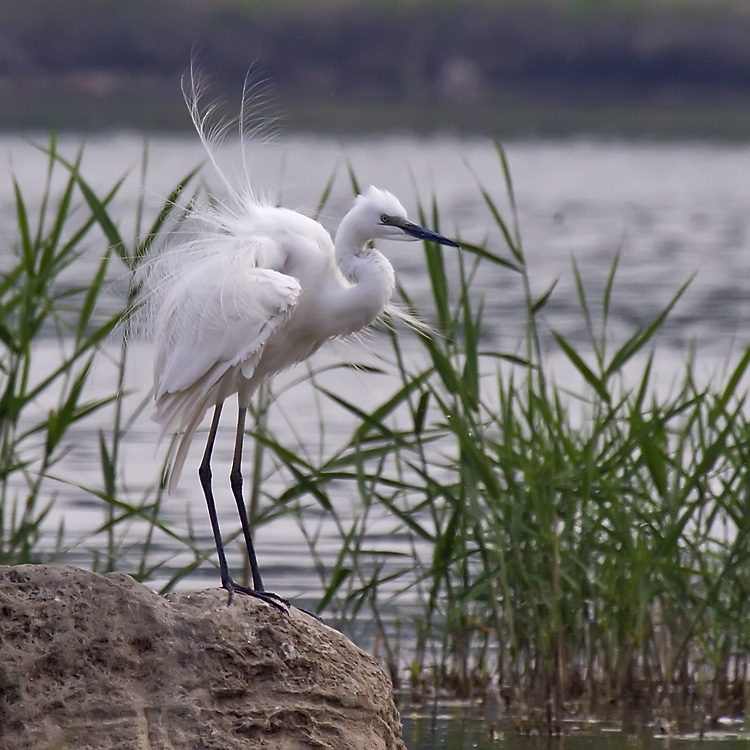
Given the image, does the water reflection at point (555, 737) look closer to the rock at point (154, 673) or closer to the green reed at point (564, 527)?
the green reed at point (564, 527)

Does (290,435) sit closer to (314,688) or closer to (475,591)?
(475,591)

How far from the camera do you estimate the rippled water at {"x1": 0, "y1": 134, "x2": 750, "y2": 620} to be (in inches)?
291

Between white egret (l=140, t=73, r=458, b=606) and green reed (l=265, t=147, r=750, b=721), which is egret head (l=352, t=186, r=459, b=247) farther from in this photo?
green reed (l=265, t=147, r=750, b=721)

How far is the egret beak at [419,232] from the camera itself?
171 inches

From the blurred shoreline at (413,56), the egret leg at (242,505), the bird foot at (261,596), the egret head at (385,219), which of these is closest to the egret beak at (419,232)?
the egret head at (385,219)

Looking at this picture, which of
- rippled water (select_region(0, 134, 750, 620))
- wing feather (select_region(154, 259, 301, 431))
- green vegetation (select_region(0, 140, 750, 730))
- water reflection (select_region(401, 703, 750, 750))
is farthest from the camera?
rippled water (select_region(0, 134, 750, 620))

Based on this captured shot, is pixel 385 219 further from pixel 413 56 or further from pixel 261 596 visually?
pixel 413 56

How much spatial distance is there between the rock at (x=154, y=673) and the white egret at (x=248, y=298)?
31 centimetres

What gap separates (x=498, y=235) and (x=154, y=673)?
46.6 ft

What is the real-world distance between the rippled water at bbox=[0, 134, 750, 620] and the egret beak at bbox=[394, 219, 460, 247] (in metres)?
0.88

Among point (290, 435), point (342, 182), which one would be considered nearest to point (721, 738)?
point (290, 435)

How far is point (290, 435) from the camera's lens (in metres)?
9.02

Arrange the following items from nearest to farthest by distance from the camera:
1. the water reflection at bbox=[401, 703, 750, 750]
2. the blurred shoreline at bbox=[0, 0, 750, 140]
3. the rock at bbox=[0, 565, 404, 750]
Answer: the rock at bbox=[0, 565, 404, 750], the water reflection at bbox=[401, 703, 750, 750], the blurred shoreline at bbox=[0, 0, 750, 140]

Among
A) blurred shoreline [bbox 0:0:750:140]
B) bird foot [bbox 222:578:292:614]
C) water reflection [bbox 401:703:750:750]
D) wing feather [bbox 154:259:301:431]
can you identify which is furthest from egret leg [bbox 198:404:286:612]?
blurred shoreline [bbox 0:0:750:140]
